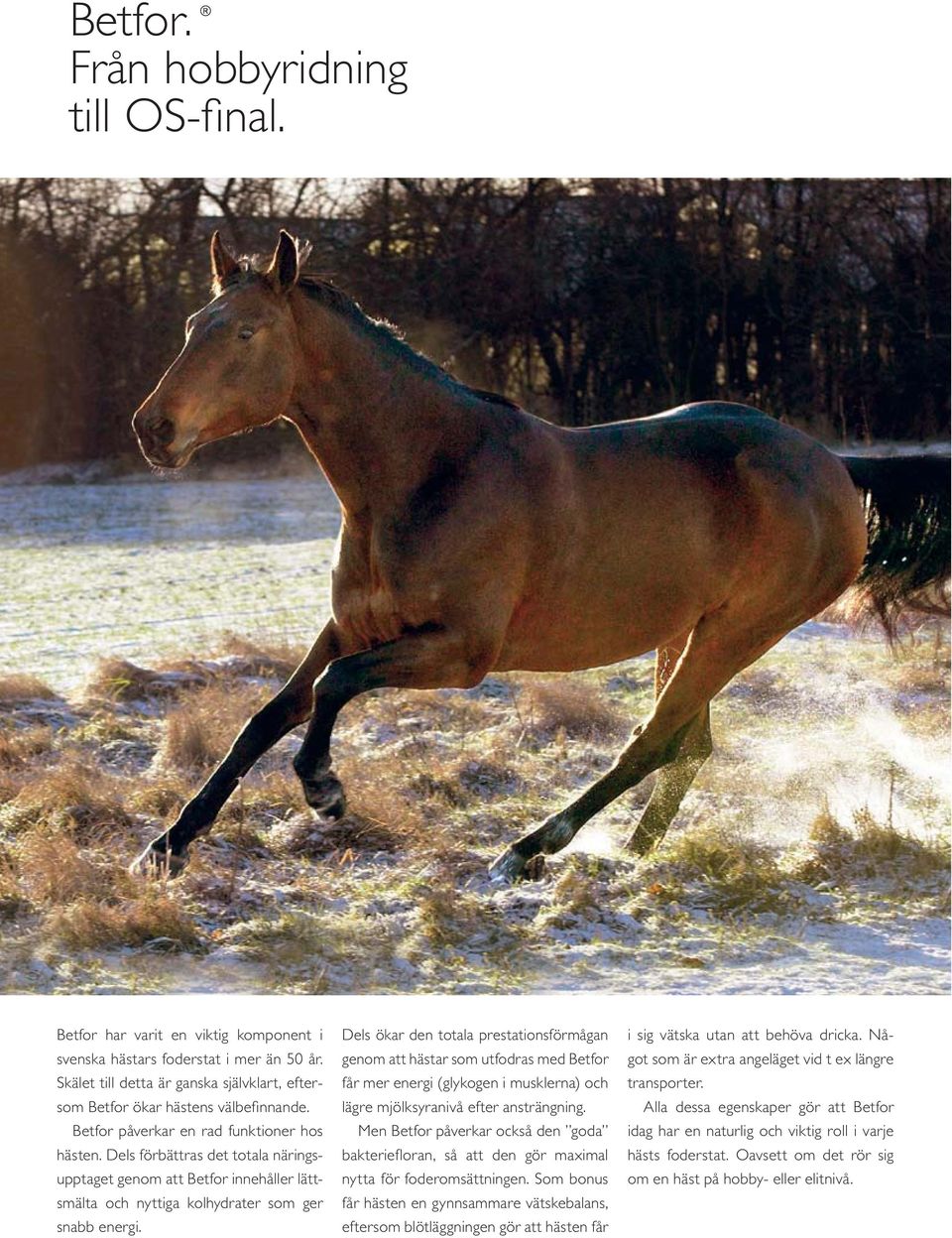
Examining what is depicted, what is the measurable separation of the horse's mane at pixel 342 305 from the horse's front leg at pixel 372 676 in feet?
2.89

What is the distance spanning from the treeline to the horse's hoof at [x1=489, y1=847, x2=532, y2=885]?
12.5m

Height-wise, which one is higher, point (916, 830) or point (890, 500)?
point (890, 500)

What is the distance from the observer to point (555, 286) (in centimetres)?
1880

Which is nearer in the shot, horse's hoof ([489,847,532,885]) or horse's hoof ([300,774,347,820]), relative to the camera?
horse's hoof ([300,774,347,820])

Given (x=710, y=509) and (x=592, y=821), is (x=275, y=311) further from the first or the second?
(x=592, y=821)

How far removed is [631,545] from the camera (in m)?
5.25

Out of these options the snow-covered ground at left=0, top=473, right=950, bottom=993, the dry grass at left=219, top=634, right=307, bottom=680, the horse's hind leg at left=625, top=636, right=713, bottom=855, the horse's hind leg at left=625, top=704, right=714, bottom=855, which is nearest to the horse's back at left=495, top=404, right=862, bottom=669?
the horse's hind leg at left=625, top=636, right=713, bottom=855

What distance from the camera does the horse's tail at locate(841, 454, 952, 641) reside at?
6.44 meters

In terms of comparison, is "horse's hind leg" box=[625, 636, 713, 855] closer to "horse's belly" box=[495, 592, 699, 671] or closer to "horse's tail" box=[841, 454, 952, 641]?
"horse's belly" box=[495, 592, 699, 671]

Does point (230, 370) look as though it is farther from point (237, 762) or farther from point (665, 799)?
point (665, 799)
